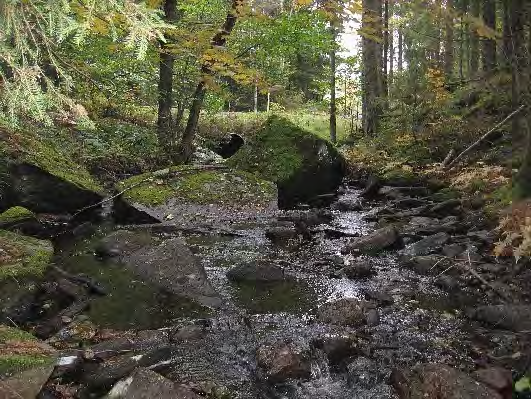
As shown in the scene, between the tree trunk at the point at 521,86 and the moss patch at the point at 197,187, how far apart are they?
5.55 meters

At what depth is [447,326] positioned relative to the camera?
4906mm

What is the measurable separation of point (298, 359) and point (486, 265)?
348 centimetres

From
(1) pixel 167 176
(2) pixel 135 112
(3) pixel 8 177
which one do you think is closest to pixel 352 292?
(1) pixel 167 176

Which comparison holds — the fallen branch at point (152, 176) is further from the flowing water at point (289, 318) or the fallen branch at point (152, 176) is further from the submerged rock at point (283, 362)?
the submerged rock at point (283, 362)

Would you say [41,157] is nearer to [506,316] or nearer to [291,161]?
[291,161]

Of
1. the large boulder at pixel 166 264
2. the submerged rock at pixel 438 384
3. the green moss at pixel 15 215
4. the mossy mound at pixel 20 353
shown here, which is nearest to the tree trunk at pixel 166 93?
the green moss at pixel 15 215

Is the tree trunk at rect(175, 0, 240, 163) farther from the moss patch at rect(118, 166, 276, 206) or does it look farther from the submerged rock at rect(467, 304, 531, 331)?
the submerged rock at rect(467, 304, 531, 331)

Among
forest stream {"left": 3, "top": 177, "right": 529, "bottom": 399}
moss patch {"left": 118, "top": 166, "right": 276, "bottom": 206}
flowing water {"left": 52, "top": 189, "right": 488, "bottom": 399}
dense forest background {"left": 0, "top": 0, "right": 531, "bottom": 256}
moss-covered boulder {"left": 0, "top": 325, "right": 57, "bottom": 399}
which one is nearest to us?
moss-covered boulder {"left": 0, "top": 325, "right": 57, "bottom": 399}

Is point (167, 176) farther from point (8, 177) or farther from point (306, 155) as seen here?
point (306, 155)

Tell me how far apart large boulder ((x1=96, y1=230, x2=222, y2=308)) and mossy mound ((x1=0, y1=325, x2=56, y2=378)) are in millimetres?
2068

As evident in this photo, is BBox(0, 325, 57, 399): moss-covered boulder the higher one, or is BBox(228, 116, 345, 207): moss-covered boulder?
BBox(228, 116, 345, 207): moss-covered boulder

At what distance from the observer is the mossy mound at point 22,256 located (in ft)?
16.7

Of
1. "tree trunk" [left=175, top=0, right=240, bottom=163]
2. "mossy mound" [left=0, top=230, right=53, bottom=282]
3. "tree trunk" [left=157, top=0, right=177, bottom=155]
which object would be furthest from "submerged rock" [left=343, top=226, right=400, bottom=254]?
"tree trunk" [left=157, top=0, right=177, bottom=155]

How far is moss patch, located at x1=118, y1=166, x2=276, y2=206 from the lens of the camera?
31.2 feet
